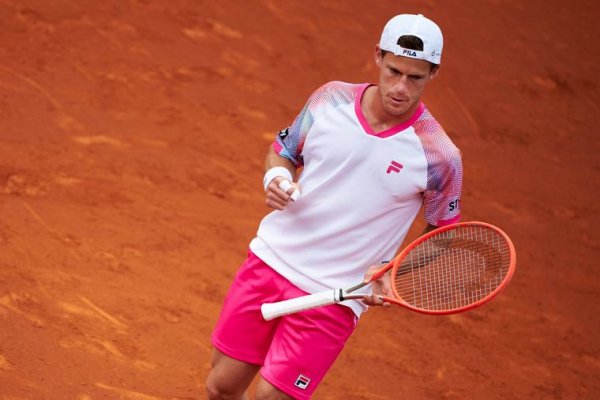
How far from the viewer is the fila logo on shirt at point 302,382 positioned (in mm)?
3762

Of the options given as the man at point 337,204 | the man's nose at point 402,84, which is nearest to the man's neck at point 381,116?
the man at point 337,204

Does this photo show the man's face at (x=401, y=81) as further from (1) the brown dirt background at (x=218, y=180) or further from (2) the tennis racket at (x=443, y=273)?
(1) the brown dirt background at (x=218, y=180)

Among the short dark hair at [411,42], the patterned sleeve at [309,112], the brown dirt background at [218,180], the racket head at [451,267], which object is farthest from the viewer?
the brown dirt background at [218,180]

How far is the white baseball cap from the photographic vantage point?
3578 mm

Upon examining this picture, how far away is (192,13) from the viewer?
27.1 ft

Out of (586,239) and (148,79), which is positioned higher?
(586,239)

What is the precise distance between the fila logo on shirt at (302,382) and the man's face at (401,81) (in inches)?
37.9

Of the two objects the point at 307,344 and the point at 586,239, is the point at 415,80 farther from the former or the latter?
the point at 586,239

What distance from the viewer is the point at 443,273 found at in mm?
3787

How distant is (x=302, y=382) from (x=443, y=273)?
621mm

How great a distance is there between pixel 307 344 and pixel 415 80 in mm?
980

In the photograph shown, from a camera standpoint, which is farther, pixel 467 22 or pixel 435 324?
pixel 467 22

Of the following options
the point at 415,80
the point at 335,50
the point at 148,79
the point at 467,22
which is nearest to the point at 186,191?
the point at 148,79

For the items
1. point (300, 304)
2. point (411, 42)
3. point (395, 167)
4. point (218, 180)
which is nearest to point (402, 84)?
point (411, 42)
